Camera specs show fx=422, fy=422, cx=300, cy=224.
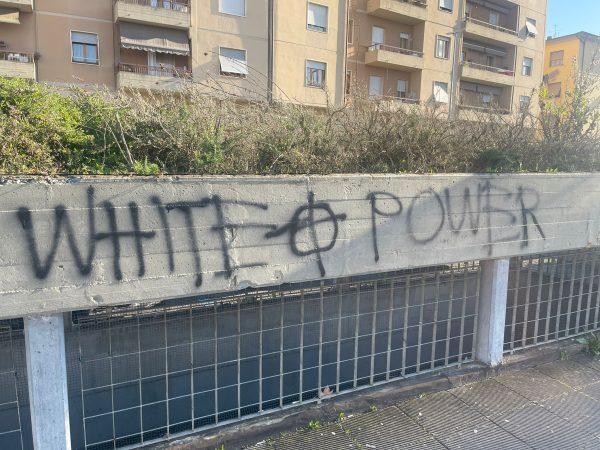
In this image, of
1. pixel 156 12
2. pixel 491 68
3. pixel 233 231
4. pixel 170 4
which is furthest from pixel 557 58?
pixel 233 231

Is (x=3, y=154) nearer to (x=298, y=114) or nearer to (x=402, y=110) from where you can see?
(x=298, y=114)

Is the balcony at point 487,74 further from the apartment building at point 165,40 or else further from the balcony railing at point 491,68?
the apartment building at point 165,40

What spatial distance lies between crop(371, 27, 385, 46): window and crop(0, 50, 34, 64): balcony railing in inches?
660

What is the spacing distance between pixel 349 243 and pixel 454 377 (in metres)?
2.25

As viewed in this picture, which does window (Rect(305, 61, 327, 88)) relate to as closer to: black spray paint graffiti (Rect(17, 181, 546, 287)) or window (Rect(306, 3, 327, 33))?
window (Rect(306, 3, 327, 33))

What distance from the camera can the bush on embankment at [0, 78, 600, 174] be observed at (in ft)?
10.9

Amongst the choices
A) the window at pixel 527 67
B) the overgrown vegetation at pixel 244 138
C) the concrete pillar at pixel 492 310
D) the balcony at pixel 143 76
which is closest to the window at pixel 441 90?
the window at pixel 527 67

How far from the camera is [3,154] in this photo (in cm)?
301

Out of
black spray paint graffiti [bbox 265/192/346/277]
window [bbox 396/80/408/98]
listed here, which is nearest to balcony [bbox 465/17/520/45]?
window [bbox 396/80/408/98]

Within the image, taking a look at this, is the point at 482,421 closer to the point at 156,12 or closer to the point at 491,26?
the point at 156,12

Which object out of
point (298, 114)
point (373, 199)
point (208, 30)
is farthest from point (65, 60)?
point (373, 199)

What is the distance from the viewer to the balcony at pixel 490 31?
84.8 feet

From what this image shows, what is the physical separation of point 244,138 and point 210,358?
108 inches

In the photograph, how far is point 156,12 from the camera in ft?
57.9
